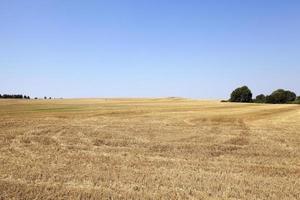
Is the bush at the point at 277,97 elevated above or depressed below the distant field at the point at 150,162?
above

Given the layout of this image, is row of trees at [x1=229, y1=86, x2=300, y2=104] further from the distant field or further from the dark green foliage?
the distant field

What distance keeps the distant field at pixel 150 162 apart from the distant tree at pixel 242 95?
76651 millimetres

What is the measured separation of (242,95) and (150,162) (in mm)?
87273

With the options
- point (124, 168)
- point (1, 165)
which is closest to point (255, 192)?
point (124, 168)

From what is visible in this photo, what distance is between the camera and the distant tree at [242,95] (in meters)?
95.5

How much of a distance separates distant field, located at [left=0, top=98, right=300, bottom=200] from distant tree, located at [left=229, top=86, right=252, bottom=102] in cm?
7665

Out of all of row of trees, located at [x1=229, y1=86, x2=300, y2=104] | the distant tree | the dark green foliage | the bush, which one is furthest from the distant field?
the dark green foliage

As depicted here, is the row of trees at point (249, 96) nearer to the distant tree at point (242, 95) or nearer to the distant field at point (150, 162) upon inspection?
the distant tree at point (242, 95)

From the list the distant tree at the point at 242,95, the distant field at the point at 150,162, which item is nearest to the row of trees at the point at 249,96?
the distant tree at the point at 242,95

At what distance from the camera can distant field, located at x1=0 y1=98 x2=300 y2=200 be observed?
29.0 ft

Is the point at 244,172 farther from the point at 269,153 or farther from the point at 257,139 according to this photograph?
the point at 257,139

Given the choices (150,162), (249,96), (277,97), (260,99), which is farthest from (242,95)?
(150,162)

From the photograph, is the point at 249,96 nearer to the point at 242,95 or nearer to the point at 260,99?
the point at 242,95

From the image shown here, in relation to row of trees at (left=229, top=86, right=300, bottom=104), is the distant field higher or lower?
lower
